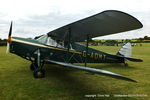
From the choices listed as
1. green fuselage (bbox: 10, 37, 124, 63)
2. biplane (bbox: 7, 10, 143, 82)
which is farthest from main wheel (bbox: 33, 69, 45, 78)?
green fuselage (bbox: 10, 37, 124, 63)

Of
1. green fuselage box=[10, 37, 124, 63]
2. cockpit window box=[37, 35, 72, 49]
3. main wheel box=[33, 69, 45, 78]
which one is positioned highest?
cockpit window box=[37, 35, 72, 49]

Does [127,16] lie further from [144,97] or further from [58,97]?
[58,97]

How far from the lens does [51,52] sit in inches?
229

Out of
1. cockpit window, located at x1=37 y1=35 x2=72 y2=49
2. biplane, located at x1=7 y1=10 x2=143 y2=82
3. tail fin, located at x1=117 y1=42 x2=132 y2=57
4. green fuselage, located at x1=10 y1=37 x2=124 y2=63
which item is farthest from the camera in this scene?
tail fin, located at x1=117 y1=42 x2=132 y2=57

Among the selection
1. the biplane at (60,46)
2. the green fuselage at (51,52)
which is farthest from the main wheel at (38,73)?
the green fuselage at (51,52)

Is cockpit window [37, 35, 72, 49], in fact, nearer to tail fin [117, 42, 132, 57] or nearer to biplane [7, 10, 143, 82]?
biplane [7, 10, 143, 82]

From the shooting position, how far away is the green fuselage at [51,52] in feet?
17.1

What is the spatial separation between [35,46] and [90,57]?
10.2 feet

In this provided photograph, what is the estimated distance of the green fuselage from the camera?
17.1 ft

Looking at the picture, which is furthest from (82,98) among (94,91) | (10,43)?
(10,43)

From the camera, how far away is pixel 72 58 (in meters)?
6.42

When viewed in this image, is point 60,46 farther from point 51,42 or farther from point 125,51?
point 125,51

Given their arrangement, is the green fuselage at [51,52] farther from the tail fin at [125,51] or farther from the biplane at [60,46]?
the tail fin at [125,51]

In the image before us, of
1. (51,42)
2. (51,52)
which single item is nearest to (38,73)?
(51,52)
